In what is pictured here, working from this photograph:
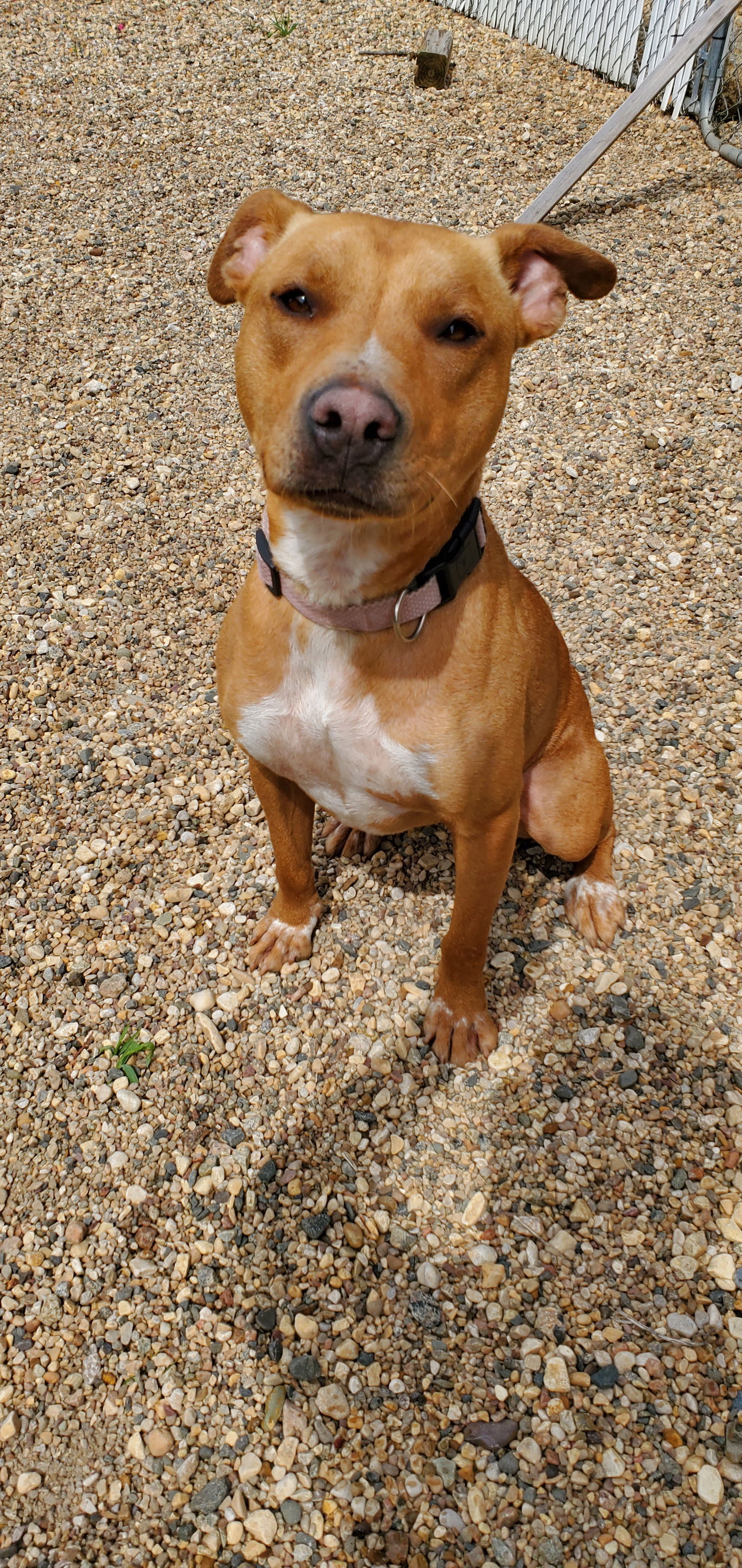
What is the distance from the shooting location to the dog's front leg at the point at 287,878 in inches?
129

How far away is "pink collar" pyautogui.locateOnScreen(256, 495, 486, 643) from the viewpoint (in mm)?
2555

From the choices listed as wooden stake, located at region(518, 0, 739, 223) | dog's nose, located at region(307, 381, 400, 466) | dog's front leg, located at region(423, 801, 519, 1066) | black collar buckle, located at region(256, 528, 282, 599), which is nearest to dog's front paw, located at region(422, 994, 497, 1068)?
dog's front leg, located at region(423, 801, 519, 1066)

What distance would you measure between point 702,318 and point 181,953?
524 centimetres

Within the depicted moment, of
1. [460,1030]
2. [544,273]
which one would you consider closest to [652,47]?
[544,273]

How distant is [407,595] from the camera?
2551 mm

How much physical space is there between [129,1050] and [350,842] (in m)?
1.13

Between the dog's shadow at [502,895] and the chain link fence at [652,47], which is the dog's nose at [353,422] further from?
the chain link fence at [652,47]

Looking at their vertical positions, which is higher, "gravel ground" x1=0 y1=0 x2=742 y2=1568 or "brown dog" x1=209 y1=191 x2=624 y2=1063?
"brown dog" x1=209 y1=191 x2=624 y2=1063

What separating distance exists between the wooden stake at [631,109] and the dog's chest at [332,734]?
17.2 feet

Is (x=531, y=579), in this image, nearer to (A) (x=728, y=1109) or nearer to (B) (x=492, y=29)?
(A) (x=728, y=1109)

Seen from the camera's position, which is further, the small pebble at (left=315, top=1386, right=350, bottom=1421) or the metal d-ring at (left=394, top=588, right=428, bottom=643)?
the small pebble at (left=315, top=1386, right=350, bottom=1421)

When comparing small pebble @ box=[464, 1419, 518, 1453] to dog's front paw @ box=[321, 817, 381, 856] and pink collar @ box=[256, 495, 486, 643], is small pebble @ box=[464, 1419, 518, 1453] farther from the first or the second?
pink collar @ box=[256, 495, 486, 643]

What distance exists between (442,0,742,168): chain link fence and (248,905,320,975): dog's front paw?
22.6 feet

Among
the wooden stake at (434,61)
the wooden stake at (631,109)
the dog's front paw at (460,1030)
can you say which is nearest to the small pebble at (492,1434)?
the dog's front paw at (460,1030)
